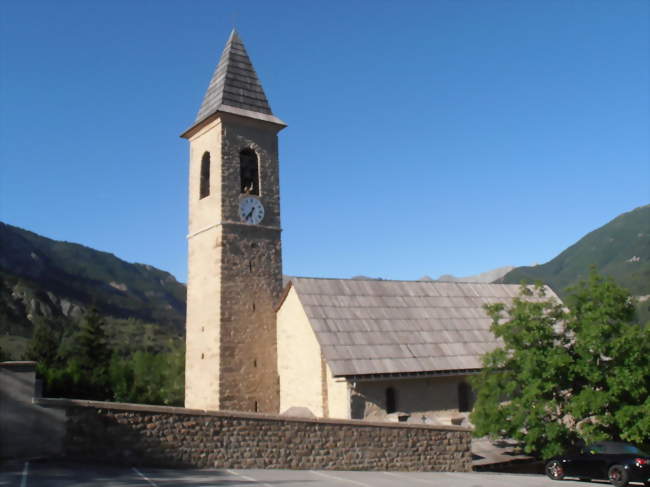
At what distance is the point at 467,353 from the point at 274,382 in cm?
723

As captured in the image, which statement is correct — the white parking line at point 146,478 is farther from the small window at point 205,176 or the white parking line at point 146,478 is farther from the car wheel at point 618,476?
the small window at point 205,176

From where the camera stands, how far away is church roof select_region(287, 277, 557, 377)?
67.9 ft

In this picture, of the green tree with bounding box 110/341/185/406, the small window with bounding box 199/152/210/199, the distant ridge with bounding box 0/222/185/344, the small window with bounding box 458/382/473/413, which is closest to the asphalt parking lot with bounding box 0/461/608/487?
the small window with bounding box 458/382/473/413

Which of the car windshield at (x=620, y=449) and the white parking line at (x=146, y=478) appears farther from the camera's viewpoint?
the car windshield at (x=620, y=449)

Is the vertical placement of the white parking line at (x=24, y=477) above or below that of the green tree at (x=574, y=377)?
below

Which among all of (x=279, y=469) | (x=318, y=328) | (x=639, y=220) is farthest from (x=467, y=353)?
(x=639, y=220)

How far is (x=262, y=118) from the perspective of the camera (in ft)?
82.1

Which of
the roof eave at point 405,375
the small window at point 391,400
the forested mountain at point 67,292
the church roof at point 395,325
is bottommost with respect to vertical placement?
the small window at point 391,400

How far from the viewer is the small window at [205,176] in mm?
24992

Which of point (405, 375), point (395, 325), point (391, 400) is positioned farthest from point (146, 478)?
point (395, 325)

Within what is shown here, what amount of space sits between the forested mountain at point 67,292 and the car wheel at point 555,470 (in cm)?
4549

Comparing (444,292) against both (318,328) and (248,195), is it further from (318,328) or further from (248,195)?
(248,195)

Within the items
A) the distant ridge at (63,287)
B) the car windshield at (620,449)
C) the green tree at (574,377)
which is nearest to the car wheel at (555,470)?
the green tree at (574,377)

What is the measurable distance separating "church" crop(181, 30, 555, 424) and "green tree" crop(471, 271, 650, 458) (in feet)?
6.55
